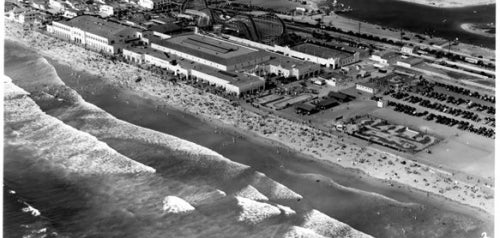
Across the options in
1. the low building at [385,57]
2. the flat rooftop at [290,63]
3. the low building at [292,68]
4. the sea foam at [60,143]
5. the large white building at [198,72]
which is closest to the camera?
the sea foam at [60,143]

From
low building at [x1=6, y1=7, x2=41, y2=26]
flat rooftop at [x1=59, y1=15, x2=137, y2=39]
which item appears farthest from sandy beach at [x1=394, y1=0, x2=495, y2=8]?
low building at [x1=6, y1=7, x2=41, y2=26]

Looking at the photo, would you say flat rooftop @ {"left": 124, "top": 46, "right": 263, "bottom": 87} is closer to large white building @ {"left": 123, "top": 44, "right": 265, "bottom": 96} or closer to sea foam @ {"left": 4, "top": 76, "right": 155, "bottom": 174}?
large white building @ {"left": 123, "top": 44, "right": 265, "bottom": 96}

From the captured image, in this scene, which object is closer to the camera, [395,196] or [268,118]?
[395,196]

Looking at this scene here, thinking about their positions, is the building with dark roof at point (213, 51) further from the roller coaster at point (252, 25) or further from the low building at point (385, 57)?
the low building at point (385, 57)

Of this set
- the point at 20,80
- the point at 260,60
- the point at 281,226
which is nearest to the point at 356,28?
the point at 260,60

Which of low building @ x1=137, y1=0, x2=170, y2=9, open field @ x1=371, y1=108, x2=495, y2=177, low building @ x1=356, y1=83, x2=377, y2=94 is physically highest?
open field @ x1=371, y1=108, x2=495, y2=177

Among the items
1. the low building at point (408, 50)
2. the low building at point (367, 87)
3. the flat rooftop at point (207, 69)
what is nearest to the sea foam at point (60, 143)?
the flat rooftop at point (207, 69)

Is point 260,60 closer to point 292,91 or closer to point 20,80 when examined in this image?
point 292,91
